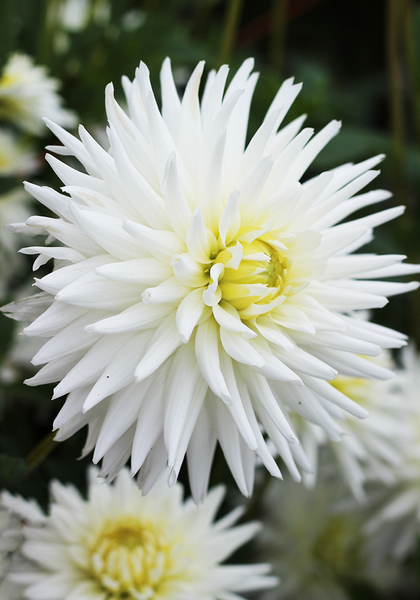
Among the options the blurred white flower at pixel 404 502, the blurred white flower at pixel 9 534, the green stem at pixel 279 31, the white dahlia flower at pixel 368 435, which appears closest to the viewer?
the blurred white flower at pixel 9 534

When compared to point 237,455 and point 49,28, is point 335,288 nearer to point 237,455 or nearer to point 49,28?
point 237,455

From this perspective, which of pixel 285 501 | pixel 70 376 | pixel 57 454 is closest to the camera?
pixel 70 376

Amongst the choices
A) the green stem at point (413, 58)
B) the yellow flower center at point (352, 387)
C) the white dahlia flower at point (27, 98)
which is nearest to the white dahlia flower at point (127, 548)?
the yellow flower center at point (352, 387)

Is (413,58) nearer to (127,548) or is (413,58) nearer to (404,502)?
(404,502)

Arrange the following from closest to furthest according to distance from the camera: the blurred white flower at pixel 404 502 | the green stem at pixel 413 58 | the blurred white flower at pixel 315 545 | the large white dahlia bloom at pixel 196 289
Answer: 1. the large white dahlia bloom at pixel 196 289
2. the blurred white flower at pixel 404 502
3. the blurred white flower at pixel 315 545
4. the green stem at pixel 413 58

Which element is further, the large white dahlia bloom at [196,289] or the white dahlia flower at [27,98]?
the white dahlia flower at [27,98]

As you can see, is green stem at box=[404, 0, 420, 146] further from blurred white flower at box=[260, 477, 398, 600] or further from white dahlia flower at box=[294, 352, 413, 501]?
blurred white flower at box=[260, 477, 398, 600]

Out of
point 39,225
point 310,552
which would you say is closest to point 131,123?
point 39,225

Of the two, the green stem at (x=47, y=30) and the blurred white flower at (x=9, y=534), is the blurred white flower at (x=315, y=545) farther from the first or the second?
the green stem at (x=47, y=30)
